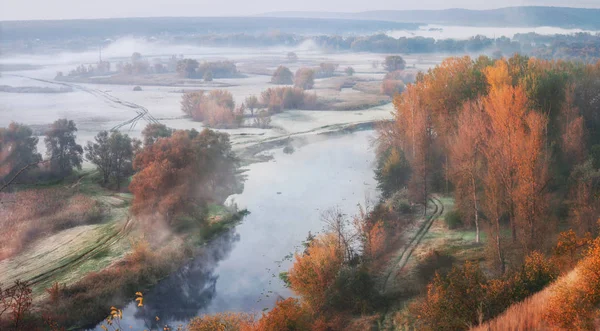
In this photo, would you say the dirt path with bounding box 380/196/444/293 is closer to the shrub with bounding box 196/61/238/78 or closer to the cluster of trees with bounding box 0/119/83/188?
the cluster of trees with bounding box 0/119/83/188

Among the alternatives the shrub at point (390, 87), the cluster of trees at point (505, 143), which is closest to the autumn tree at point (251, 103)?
the shrub at point (390, 87)

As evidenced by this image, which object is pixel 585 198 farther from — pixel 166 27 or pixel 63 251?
pixel 166 27

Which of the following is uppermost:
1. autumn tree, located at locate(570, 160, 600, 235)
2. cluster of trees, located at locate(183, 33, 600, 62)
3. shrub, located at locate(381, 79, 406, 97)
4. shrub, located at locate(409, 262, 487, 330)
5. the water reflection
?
cluster of trees, located at locate(183, 33, 600, 62)

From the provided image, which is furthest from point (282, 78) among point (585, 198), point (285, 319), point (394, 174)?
point (285, 319)

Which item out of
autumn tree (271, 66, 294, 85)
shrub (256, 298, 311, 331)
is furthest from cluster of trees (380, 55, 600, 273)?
autumn tree (271, 66, 294, 85)

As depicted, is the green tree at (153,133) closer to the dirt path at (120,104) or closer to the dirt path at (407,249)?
the dirt path at (120,104)

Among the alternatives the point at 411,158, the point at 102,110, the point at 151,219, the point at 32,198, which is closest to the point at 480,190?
the point at 411,158
